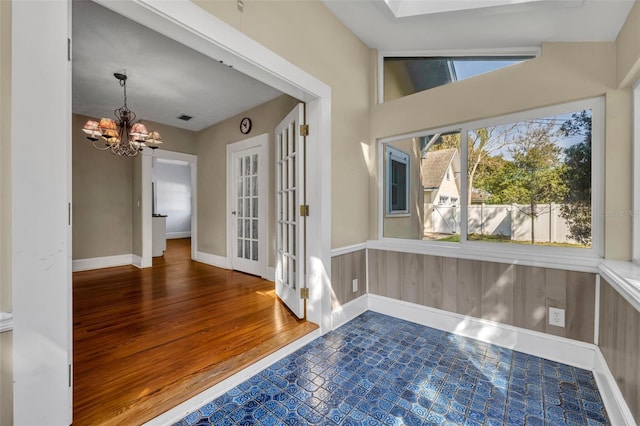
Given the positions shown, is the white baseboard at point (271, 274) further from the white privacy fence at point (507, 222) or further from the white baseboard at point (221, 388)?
the white privacy fence at point (507, 222)

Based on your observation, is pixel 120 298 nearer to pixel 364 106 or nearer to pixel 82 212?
pixel 82 212

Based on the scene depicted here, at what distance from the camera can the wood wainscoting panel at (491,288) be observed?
1.97 m

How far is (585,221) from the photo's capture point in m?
2.01

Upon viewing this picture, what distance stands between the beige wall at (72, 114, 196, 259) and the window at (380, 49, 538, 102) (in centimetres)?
400

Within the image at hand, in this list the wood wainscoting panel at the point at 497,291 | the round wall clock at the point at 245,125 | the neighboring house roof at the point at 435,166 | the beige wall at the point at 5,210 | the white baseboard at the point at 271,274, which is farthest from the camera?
the round wall clock at the point at 245,125

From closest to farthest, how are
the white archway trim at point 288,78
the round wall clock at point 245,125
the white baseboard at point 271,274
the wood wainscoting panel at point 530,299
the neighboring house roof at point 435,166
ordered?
the white archway trim at point 288,78, the wood wainscoting panel at point 530,299, the neighboring house roof at point 435,166, the white baseboard at point 271,274, the round wall clock at point 245,125

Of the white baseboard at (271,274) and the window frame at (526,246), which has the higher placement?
the window frame at (526,246)

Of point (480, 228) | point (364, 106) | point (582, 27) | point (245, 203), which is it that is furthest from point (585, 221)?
point (245, 203)

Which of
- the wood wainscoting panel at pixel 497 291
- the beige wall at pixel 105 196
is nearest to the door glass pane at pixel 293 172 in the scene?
the wood wainscoting panel at pixel 497 291

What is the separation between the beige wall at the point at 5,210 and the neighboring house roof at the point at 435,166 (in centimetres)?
287

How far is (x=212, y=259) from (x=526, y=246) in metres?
4.60

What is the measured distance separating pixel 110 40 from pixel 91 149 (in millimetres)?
2969

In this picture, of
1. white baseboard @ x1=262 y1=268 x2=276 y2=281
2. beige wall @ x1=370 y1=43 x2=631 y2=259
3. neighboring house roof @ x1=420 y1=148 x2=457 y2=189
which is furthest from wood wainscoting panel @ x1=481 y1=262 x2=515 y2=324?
white baseboard @ x1=262 y1=268 x2=276 y2=281

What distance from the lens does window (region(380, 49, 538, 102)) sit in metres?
2.37
